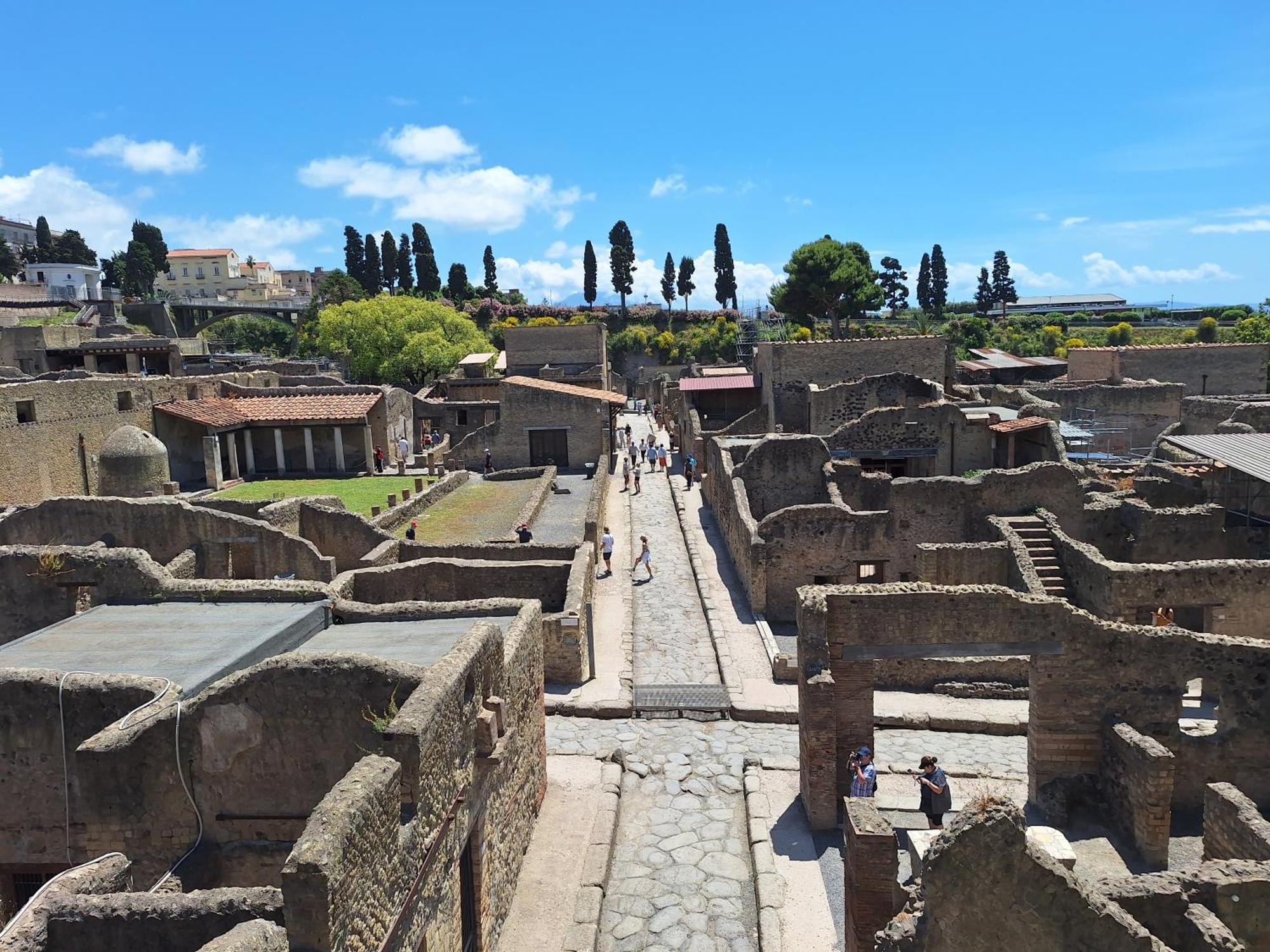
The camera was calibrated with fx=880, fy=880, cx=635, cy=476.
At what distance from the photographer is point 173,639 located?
10.1 metres

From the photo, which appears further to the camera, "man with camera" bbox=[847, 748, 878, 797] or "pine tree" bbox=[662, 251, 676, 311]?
"pine tree" bbox=[662, 251, 676, 311]

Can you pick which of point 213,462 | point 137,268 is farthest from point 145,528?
point 137,268

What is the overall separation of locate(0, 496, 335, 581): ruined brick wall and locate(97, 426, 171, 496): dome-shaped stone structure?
7.25 metres

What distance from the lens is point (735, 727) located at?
46.2 ft

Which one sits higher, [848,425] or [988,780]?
[848,425]

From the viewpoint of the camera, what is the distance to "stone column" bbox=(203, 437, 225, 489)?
101 ft

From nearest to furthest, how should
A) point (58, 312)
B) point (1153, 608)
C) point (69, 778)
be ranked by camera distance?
point (69, 778), point (1153, 608), point (58, 312)

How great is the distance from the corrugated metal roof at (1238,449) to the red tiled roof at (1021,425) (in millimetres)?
3920

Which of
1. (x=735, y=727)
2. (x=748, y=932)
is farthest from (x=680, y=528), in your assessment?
(x=748, y=932)

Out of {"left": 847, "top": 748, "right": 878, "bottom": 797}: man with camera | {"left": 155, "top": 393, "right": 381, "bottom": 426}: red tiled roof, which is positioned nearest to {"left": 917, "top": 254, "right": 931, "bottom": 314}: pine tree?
{"left": 155, "top": 393, "right": 381, "bottom": 426}: red tiled roof

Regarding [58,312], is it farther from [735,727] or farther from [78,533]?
[735,727]

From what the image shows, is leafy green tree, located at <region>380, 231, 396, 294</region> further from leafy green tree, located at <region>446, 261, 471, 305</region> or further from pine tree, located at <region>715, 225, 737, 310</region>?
pine tree, located at <region>715, 225, 737, 310</region>

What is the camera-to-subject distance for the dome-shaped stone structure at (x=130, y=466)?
2362 centimetres

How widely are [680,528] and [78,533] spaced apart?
624 inches
